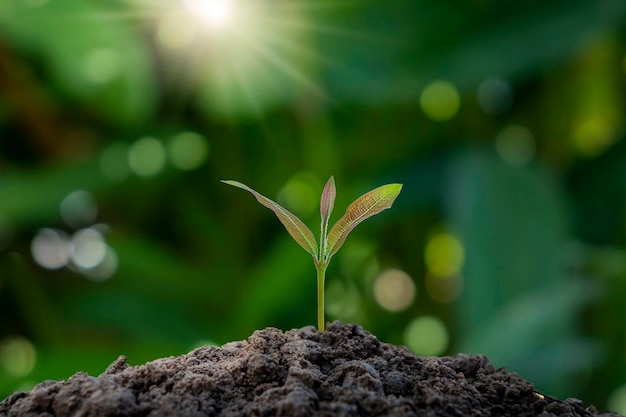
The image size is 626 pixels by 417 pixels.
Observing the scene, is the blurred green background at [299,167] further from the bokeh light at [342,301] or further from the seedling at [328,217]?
the seedling at [328,217]

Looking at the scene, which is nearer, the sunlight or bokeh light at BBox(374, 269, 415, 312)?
the sunlight

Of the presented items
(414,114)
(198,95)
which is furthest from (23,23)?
(414,114)

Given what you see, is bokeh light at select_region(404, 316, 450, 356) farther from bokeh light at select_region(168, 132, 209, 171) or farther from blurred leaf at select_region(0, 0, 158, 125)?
blurred leaf at select_region(0, 0, 158, 125)

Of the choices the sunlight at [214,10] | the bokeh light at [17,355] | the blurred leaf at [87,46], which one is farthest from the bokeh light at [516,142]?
the bokeh light at [17,355]

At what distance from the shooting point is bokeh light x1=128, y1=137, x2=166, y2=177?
1.18 m

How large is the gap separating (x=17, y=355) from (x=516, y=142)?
92cm

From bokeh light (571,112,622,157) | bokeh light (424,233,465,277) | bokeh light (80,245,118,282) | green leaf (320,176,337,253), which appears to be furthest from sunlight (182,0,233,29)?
green leaf (320,176,337,253)

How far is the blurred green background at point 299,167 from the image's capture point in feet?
3.37

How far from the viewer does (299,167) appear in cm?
118

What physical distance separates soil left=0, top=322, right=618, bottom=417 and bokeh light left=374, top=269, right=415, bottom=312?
0.81 metres

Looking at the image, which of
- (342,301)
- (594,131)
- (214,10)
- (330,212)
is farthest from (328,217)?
(594,131)

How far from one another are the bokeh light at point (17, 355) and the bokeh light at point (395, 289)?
1.76 feet

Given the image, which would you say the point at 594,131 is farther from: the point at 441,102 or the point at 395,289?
the point at 395,289

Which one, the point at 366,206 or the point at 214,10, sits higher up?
the point at 214,10
